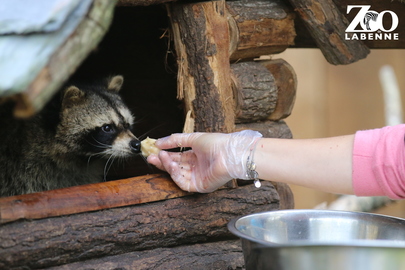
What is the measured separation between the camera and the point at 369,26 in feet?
11.6

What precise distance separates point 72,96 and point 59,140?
10.5 inches

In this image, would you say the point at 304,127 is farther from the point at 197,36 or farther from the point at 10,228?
the point at 10,228

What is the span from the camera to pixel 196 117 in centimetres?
289

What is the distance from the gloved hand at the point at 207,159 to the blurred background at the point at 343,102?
374 centimetres

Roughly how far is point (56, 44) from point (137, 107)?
8.60ft

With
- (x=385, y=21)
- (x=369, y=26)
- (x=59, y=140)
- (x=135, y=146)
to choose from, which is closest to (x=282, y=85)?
(x=369, y=26)

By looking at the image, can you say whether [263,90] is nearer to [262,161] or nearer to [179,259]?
[262,161]

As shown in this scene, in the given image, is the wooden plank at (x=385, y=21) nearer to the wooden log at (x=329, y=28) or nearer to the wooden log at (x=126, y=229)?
the wooden log at (x=329, y=28)

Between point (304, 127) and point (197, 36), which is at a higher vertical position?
point (197, 36)

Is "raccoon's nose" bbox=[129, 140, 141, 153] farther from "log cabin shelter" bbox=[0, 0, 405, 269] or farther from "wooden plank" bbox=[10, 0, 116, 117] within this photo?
"wooden plank" bbox=[10, 0, 116, 117]

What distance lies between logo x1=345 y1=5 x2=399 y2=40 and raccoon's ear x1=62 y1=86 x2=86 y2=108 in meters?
1.62

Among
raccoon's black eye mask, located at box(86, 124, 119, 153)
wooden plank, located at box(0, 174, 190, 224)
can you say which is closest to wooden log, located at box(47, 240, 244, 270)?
wooden plank, located at box(0, 174, 190, 224)

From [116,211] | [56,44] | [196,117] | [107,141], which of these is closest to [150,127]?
[107,141]

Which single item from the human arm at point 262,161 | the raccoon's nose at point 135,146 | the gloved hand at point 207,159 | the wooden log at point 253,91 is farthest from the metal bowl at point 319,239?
the raccoon's nose at point 135,146
